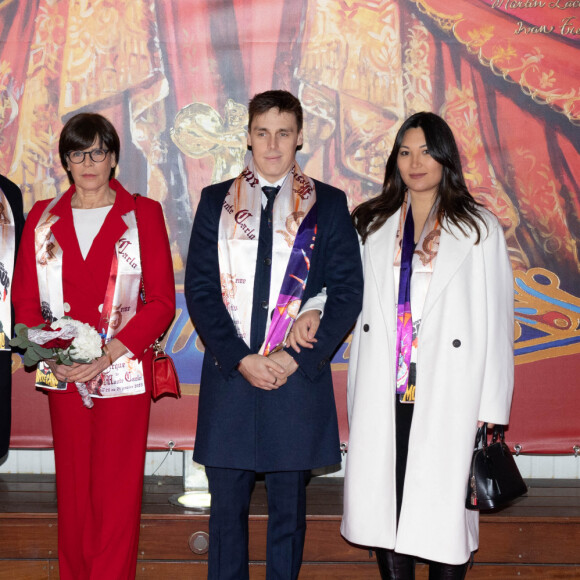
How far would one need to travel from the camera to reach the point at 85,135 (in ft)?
9.23

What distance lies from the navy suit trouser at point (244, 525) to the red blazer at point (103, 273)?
519 mm

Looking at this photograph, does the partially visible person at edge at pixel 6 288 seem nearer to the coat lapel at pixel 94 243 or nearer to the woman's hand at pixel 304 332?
the coat lapel at pixel 94 243

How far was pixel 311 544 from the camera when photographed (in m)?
3.09

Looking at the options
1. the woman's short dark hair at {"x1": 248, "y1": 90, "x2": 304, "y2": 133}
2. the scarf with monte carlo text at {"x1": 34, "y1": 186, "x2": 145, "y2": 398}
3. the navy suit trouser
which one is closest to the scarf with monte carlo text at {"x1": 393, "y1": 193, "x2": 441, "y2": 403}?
the navy suit trouser

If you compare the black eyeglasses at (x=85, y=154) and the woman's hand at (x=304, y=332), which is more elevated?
the black eyeglasses at (x=85, y=154)

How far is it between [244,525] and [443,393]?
31.5 inches

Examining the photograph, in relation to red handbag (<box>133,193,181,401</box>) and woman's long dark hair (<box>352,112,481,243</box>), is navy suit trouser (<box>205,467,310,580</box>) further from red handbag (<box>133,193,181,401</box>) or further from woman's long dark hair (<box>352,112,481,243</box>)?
woman's long dark hair (<box>352,112,481,243</box>)

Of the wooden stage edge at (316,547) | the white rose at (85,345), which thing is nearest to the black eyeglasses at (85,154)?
the white rose at (85,345)

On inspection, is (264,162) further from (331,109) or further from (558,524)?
(558,524)

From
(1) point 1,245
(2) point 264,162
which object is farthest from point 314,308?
(1) point 1,245

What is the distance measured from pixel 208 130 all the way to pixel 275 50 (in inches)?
18.5

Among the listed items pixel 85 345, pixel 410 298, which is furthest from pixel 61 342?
pixel 410 298

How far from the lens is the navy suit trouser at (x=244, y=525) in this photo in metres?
2.57

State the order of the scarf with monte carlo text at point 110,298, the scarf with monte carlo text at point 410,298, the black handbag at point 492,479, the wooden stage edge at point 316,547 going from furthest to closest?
1. the wooden stage edge at point 316,547
2. the scarf with monte carlo text at point 110,298
3. the scarf with monte carlo text at point 410,298
4. the black handbag at point 492,479
